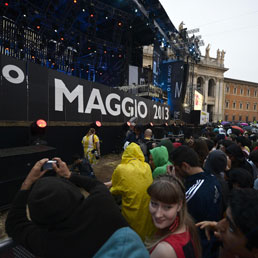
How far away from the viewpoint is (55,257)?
3.49ft

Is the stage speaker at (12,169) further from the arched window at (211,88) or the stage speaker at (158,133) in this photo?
the arched window at (211,88)

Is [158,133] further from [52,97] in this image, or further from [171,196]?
[171,196]

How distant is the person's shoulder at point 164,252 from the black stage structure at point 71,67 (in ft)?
14.2

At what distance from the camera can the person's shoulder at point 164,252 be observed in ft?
3.91

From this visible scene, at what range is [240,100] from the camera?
220 ft

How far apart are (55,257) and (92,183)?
619 mm

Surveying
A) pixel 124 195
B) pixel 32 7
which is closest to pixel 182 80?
pixel 32 7

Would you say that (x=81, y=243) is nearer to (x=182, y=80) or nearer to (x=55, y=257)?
(x=55, y=257)

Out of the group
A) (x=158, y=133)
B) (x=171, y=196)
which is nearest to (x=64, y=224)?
(x=171, y=196)

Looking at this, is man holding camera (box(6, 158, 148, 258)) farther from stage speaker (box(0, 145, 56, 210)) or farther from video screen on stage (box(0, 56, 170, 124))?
video screen on stage (box(0, 56, 170, 124))

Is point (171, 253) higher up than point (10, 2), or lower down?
lower down

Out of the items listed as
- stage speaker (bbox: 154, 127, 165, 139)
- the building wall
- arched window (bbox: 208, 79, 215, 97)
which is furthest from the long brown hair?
the building wall

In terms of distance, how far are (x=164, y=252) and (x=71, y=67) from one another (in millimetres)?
21928

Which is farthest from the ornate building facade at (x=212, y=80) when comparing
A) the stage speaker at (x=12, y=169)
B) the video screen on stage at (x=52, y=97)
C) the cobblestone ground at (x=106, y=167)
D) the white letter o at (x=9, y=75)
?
the stage speaker at (x=12, y=169)
